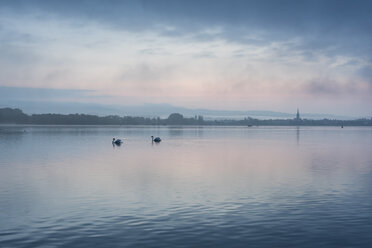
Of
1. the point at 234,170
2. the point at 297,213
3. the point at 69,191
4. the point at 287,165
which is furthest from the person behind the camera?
the point at 287,165

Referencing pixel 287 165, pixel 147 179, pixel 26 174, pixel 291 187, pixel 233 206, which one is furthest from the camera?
pixel 287 165

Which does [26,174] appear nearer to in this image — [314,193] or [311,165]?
[314,193]

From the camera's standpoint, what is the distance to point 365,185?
96.9ft

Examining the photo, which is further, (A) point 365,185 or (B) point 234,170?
(B) point 234,170

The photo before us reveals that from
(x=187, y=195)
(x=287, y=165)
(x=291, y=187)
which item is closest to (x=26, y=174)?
(x=187, y=195)

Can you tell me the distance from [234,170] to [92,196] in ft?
58.2

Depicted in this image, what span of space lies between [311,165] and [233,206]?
78.6ft

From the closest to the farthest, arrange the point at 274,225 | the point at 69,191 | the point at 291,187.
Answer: the point at 274,225 → the point at 69,191 → the point at 291,187

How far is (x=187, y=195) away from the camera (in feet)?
83.2

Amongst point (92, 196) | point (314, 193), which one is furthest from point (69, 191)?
point (314, 193)

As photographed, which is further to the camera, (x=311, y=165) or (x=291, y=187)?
(x=311, y=165)

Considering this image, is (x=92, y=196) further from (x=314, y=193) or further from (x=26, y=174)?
(x=314, y=193)

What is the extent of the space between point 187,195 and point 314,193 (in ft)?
29.3

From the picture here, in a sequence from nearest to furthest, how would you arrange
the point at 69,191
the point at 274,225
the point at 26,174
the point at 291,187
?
1. the point at 274,225
2. the point at 69,191
3. the point at 291,187
4. the point at 26,174
